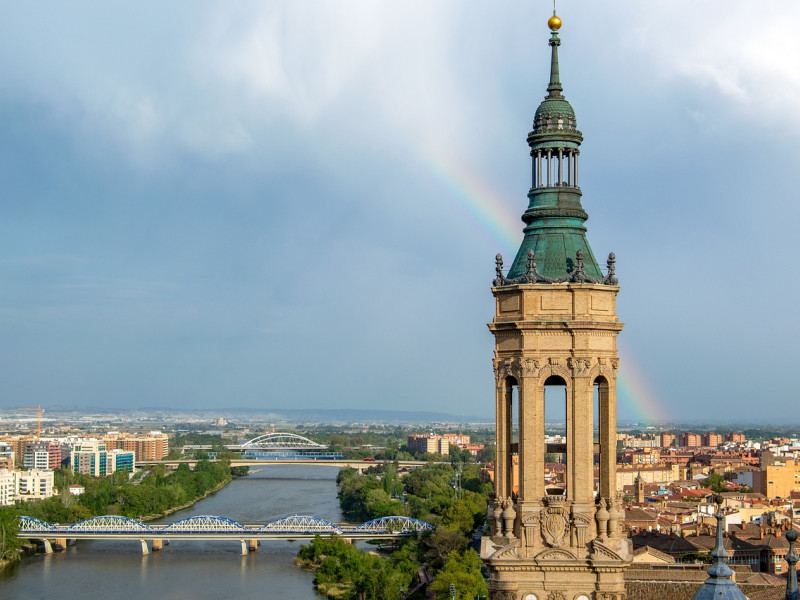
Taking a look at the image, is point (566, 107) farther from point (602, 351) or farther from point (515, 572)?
point (515, 572)

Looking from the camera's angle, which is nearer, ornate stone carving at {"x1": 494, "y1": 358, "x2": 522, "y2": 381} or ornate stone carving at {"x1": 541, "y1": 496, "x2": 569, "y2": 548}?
ornate stone carving at {"x1": 541, "y1": 496, "x2": 569, "y2": 548}

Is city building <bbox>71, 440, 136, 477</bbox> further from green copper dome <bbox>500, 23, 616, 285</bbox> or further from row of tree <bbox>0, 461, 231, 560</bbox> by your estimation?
green copper dome <bbox>500, 23, 616, 285</bbox>

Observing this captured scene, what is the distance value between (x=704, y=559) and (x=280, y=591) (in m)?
22.2

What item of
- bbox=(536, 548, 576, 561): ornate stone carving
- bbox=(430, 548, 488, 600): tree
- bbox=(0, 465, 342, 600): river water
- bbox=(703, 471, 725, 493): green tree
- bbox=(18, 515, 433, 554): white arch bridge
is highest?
bbox=(536, 548, 576, 561): ornate stone carving

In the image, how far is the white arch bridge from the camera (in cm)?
7538

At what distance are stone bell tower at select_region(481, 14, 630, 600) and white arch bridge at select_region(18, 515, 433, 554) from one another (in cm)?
6059

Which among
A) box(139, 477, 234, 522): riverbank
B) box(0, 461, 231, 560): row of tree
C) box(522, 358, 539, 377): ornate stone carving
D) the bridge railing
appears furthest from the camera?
box(139, 477, 234, 522): riverbank

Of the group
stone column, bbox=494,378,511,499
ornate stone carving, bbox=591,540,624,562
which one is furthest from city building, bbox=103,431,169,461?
ornate stone carving, bbox=591,540,624,562

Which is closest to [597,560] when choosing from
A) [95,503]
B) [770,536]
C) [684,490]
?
[770,536]

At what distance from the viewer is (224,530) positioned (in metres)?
77.3

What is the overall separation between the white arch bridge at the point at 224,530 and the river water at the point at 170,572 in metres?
1.14

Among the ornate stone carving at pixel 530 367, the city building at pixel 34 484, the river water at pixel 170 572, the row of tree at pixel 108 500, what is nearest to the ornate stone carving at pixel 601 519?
the ornate stone carving at pixel 530 367

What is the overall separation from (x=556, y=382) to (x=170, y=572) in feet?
189

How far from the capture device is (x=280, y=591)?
59375 millimetres
